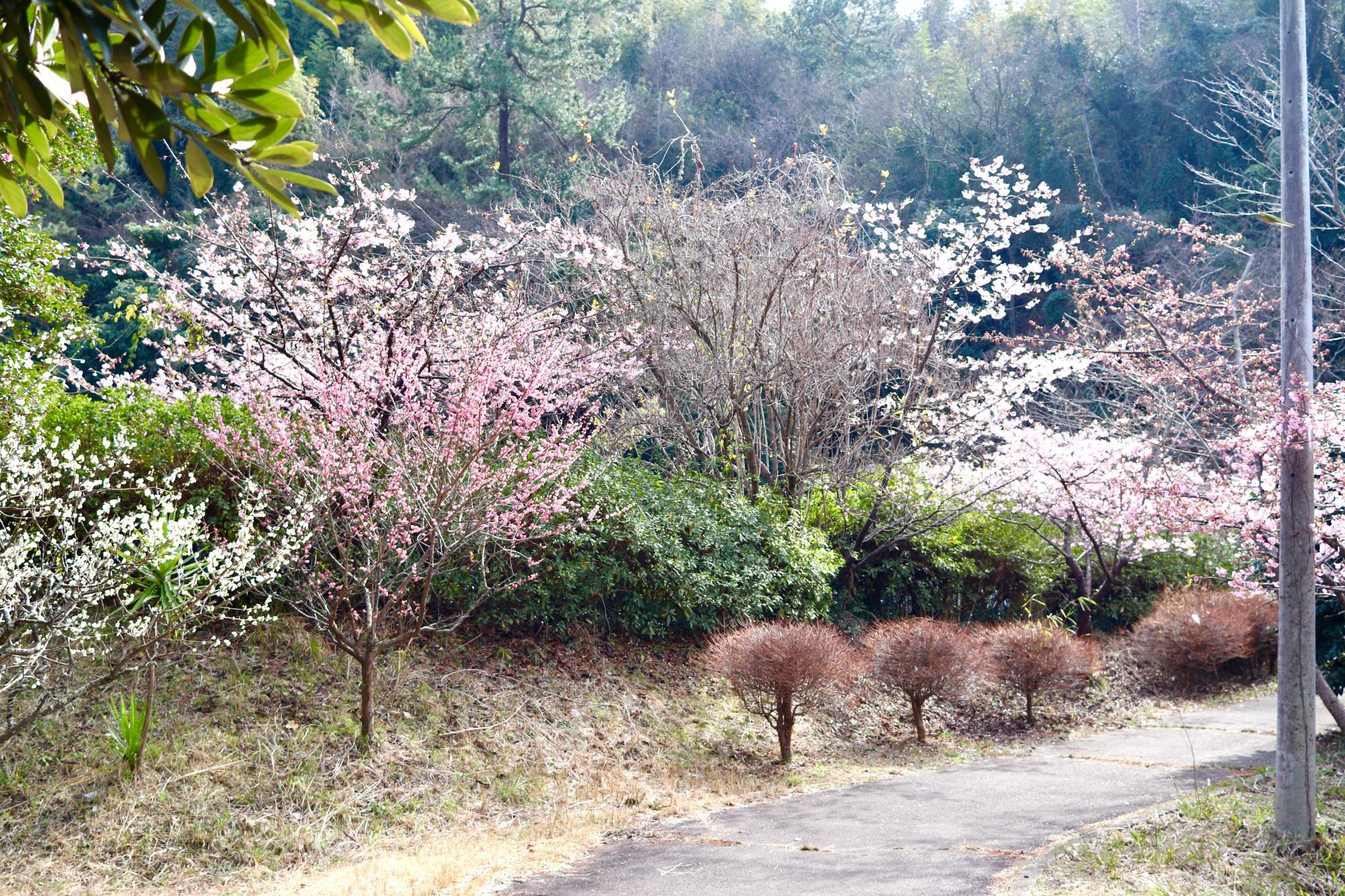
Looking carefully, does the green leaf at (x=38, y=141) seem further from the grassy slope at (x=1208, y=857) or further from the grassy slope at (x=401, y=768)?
the grassy slope at (x=1208, y=857)

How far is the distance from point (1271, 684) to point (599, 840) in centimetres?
867

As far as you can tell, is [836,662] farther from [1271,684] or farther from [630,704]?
[1271,684]

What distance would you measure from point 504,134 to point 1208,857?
1630 cm

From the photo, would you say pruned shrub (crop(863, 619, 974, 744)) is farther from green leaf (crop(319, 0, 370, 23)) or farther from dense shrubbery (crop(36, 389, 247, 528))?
green leaf (crop(319, 0, 370, 23))

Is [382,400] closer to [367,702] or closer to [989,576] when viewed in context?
[367,702]

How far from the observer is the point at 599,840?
5.53 meters

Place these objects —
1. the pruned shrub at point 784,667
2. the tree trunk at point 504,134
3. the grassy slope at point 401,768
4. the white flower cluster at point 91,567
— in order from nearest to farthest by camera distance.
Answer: the white flower cluster at point 91,567 → the grassy slope at point 401,768 → the pruned shrub at point 784,667 → the tree trunk at point 504,134

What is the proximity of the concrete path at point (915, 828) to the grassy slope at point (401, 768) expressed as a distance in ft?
1.20

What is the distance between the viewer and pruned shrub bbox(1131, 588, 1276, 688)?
10281mm

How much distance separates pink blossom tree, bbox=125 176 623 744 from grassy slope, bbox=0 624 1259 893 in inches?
15.8

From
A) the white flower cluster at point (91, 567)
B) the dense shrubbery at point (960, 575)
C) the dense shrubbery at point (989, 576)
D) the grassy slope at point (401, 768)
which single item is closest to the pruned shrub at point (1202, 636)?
the dense shrubbery at point (989, 576)

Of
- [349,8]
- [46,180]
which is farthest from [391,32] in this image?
[46,180]

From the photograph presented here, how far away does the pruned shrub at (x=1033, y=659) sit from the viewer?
343 inches

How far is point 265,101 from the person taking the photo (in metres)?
1.33
